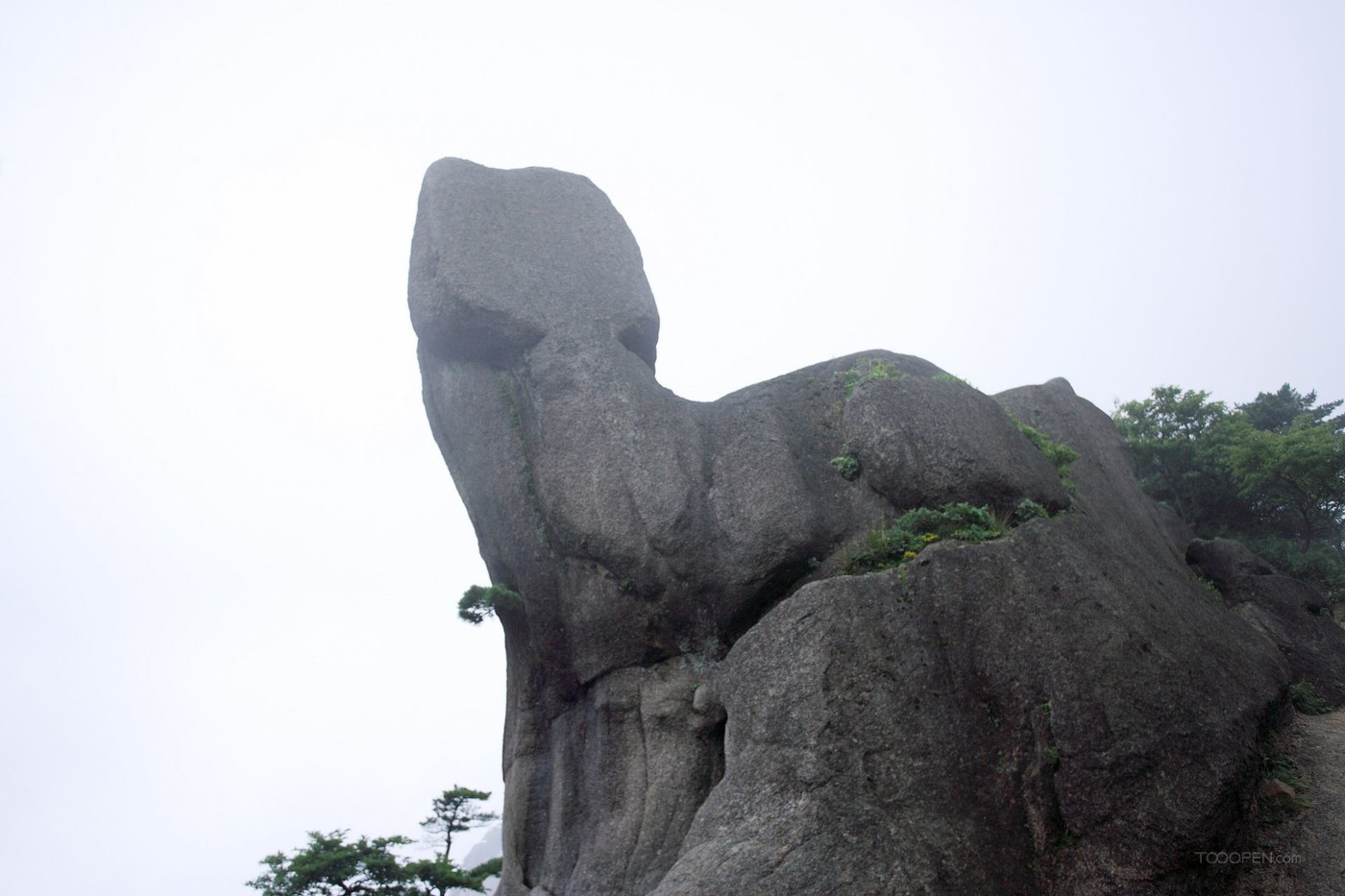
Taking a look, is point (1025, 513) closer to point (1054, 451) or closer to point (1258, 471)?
point (1054, 451)

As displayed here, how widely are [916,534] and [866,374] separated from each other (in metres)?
4.23

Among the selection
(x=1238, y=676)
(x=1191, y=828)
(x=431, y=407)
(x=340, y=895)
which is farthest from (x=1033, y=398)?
(x=340, y=895)

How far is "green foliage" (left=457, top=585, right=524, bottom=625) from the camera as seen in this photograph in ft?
56.9

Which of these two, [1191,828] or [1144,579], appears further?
[1144,579]

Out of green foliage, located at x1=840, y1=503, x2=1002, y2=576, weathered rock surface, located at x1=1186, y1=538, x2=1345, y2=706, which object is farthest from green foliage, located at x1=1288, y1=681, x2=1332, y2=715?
green foliage, located at x1=840, y1=503, x2=1002, y2=576

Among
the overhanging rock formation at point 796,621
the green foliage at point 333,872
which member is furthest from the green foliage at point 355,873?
the overhanging rock formation at point 796,621

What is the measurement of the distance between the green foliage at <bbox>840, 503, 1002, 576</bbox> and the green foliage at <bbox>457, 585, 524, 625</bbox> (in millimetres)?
6156

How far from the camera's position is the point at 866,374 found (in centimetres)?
1758

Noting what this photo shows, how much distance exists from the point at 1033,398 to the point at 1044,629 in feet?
28.8

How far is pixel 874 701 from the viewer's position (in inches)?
475

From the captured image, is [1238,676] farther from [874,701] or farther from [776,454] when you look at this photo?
[776,454]

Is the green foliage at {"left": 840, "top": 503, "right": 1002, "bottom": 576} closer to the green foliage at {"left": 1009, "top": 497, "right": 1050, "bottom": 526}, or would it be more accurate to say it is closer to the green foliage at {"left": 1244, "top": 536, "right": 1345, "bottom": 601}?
the green foliage at {"left": 1009, "top": 497, "right": 1050, "bottom": 526}

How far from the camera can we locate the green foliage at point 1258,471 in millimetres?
26172

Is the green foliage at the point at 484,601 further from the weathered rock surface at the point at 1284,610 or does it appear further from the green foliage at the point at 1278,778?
the weathered rock surface at the point at 1284,610
